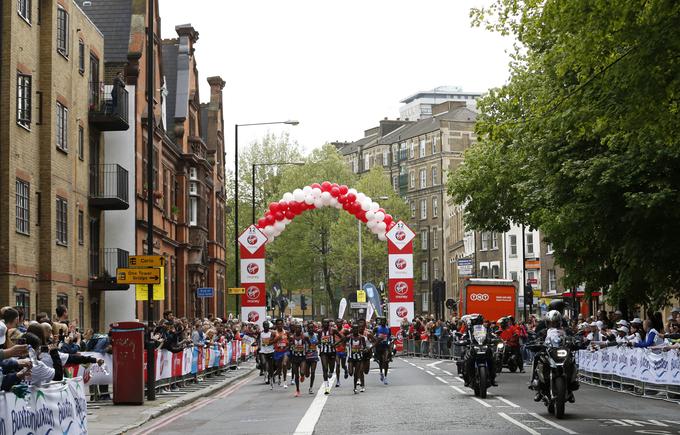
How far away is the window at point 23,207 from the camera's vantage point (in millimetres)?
30703

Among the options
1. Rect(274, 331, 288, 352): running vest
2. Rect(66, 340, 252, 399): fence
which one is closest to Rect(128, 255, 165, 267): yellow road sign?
Rect(66, 340, 252, 399): fence

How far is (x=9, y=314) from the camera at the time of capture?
13695 mm

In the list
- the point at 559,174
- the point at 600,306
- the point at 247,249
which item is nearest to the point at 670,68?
the point at 559,174

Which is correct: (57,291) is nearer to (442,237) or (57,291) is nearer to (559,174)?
(559,174)

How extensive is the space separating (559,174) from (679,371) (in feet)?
27.5

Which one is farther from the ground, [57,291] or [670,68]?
[670,68]

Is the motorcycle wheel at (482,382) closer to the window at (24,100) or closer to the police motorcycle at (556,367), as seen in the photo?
the police motorcycle at (556,367)

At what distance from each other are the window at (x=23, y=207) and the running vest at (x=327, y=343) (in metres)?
8.13

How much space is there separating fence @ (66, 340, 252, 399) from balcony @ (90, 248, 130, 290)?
4.14 metres

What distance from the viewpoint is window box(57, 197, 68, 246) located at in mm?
34188

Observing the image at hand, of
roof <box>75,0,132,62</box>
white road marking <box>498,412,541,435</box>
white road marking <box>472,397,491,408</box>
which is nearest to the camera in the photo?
white road marking <box>498,412,541,435</box>

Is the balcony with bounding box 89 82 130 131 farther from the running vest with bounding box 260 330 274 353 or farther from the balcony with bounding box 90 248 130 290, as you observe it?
the running vest with bounding box 260 330 274 353

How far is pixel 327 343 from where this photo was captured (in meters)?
29.7

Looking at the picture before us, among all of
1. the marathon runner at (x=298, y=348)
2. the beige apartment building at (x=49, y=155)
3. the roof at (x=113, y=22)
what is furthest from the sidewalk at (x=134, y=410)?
the roof at (x=113, y=22)
